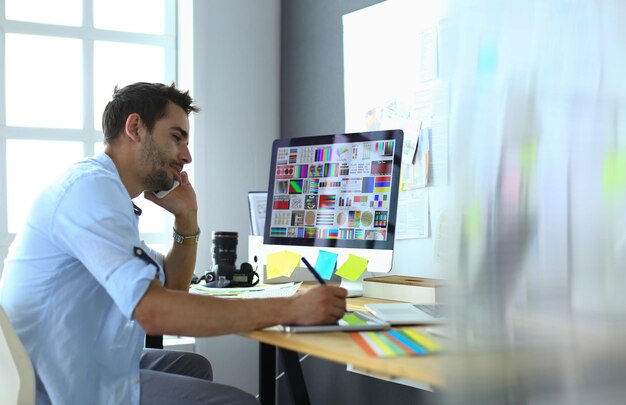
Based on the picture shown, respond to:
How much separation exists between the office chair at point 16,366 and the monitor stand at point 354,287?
92 cm

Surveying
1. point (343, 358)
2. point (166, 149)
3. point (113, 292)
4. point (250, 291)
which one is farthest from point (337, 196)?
point (343, 358)

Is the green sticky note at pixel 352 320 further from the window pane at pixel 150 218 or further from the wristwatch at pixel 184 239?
the window pane at pixel 150 218

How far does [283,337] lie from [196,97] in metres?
1.87

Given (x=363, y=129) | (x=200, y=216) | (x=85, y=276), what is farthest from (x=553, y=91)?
(x=200, y=216)

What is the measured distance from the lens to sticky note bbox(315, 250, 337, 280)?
205 cm

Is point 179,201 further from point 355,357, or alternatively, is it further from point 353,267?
point 355,357

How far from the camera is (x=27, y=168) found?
9.56 ft

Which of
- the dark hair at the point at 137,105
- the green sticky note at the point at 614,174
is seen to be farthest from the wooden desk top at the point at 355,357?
the dark hair at the point at 137,105

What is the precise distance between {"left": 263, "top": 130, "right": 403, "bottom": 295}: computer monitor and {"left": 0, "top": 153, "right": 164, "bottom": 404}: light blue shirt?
654 mm

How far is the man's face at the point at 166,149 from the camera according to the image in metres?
1.91

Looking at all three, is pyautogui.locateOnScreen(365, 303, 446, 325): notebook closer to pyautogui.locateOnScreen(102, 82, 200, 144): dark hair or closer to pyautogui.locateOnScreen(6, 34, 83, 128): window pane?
pyautogui.locateOnScreen(102, 82, 200, 144): dark hair

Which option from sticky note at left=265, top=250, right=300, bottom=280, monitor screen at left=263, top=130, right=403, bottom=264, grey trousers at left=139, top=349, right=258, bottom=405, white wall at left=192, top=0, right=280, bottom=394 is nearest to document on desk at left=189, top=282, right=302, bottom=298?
sticky note at left=265, top=250, right=300, bottom=280

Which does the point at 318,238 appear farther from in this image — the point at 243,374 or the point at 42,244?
the point at 243,374

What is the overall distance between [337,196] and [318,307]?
74 cm
